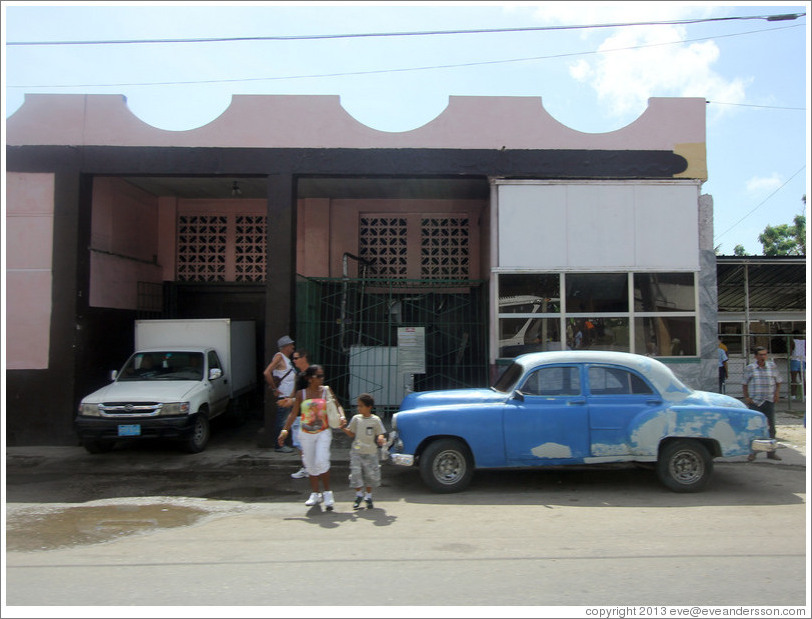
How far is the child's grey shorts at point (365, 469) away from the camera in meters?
6.50

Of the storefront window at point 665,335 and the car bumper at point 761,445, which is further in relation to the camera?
the storefront window at point 665,335

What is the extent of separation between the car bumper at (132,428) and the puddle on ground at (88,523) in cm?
225

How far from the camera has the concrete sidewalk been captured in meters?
8.93

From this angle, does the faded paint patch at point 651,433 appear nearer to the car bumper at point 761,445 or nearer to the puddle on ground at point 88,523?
the car bumper at point 761,445

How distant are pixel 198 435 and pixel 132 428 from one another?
1097 millimetres

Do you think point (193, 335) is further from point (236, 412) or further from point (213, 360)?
point (236, 412)

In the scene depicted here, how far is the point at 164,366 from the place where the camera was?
10.4m

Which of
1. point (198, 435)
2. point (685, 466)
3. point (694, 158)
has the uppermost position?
point (694, 158)

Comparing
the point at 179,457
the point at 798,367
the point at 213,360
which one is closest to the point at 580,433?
the point at 179,457

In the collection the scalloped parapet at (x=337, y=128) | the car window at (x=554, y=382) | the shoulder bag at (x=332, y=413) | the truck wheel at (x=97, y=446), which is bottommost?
the truck wheel at (x=97, y=446)

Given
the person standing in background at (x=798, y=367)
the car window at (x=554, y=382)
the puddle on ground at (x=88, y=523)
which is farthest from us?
the person standing in background at (x=798, y=367)

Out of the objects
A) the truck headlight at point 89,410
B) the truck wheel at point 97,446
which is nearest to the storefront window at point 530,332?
the truck headlight at point 89,410

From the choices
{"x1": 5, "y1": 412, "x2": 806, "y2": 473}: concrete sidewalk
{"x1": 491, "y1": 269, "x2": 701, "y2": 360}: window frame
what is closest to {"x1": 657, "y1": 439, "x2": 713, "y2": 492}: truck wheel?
{"x1": 5, "y1": 412, "x2": 806, "y2": 473}: concrete sidewalk

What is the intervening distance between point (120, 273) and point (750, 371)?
39.1 feet
